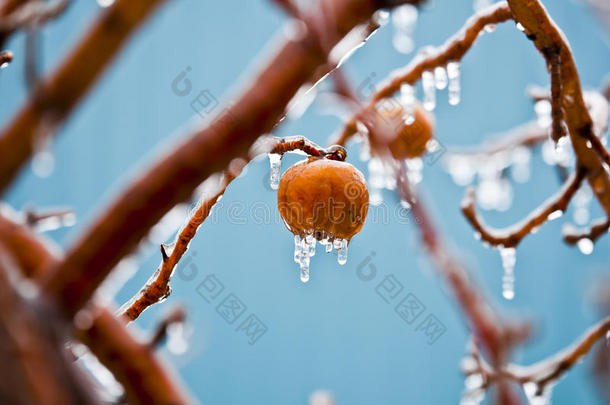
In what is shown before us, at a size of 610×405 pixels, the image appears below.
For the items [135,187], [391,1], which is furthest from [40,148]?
[391,1]

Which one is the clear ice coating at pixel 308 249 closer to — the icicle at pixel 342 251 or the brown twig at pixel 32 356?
the icicle at pixel 342 251

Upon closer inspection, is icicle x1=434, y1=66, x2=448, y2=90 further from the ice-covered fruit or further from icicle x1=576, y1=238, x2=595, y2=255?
icicle x1=576, y1=238, x2=595, y2=255

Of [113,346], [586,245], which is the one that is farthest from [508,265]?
[113,346]

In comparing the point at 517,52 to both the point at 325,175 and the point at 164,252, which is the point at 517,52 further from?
the point at 164,252

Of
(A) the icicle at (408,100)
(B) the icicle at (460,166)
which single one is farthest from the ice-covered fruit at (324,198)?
(B) the icicle at (460,166)

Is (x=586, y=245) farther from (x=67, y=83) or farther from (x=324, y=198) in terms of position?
(x=67, y=83)

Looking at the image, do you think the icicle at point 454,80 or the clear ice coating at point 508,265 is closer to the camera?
the icicle at point 454,80

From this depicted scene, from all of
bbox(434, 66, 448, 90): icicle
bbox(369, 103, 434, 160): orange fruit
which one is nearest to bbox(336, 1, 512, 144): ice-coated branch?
bbox(434, 66, 448, 90): icicle
